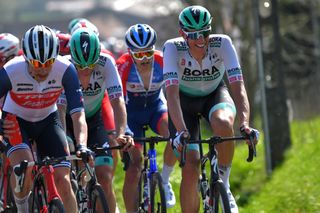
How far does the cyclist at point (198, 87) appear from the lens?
948cm

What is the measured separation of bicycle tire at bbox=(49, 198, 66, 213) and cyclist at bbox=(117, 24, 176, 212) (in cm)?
216

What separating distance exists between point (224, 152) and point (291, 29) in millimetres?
25929

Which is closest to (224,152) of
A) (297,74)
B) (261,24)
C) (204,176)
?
(204,176)

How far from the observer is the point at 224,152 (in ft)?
31.8

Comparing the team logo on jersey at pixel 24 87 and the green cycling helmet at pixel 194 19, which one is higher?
the green cycling helmet at pixel 194 19

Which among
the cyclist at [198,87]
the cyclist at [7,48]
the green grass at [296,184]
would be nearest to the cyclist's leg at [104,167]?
the cyclist at [198,87]

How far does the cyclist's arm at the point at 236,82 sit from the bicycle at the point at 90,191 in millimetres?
1170

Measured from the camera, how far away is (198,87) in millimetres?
10055

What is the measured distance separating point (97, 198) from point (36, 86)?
117cm

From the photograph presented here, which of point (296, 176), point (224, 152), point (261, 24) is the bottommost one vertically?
point (296, 176)

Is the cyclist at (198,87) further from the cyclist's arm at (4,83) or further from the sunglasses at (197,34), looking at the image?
the cyclist's arm at (4,83)

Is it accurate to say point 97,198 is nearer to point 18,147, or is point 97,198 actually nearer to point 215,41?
point 18,147

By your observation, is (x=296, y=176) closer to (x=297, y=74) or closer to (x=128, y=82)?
(x=128, y=82)

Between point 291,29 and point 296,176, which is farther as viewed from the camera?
point 291,29
